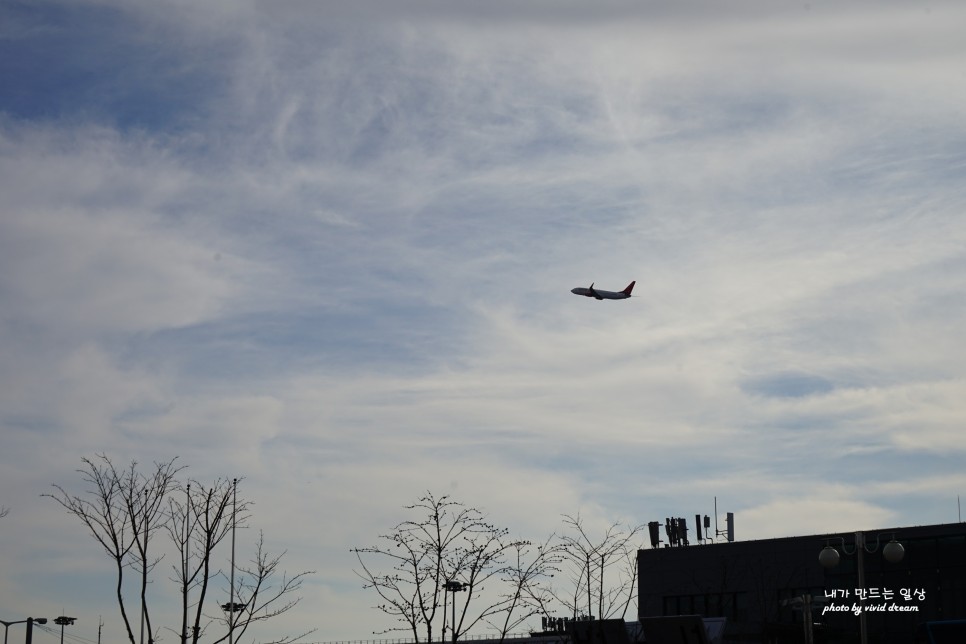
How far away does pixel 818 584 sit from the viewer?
70.2 metres

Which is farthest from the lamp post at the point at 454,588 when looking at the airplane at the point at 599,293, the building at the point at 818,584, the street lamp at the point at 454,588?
the airplane at the point at 599,293

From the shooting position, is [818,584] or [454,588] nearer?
[454,588]

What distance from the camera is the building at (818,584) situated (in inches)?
2574

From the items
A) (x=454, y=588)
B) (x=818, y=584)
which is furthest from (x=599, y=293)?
(x=454, y=588)

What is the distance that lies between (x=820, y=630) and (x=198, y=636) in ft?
164

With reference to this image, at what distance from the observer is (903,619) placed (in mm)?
66688

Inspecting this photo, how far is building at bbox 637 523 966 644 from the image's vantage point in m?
65.4

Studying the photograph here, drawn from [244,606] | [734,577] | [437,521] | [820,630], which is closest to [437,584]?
[437,521]

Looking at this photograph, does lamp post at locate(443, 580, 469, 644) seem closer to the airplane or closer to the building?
the building

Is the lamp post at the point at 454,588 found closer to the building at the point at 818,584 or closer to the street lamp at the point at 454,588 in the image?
the street lamp at the point at 454,588

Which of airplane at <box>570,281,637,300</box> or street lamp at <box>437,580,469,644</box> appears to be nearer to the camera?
street lamp at <box>437,580,469,644</box>

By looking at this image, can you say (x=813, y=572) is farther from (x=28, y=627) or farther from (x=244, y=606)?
(x=244, y=606)

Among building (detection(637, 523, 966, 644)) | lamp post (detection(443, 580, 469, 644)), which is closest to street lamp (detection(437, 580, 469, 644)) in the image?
lamp post (detection(443, 580, 469, 644))

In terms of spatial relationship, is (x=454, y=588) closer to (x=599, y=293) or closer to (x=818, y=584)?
(x=818, y=584)
